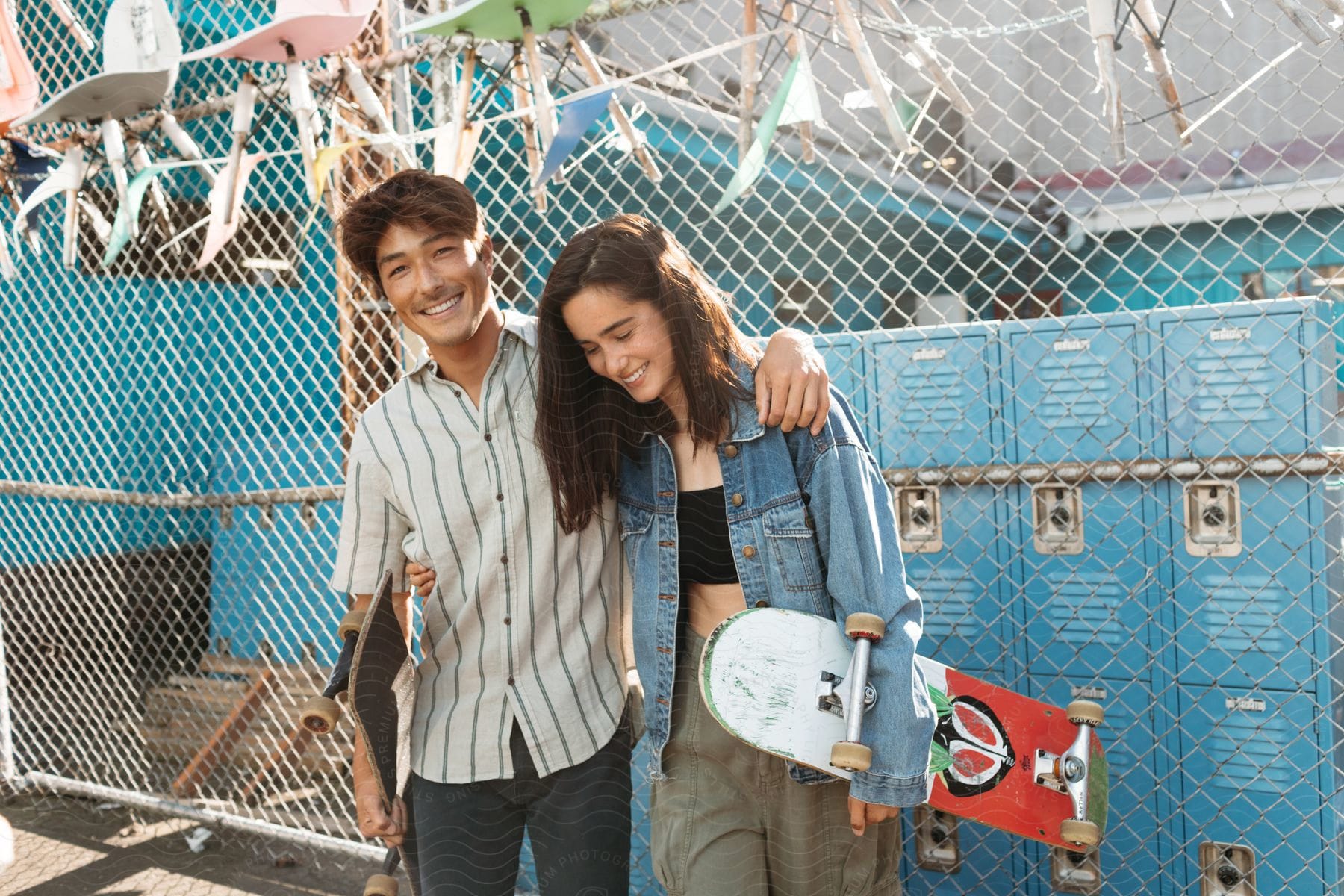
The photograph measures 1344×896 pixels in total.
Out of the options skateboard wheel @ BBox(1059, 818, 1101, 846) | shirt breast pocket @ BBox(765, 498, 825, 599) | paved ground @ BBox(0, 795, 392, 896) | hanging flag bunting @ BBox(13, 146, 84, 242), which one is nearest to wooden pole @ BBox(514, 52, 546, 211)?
shirt breast pocket @ BBox(765, 498, 825, 599)

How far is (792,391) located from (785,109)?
94 centimetres

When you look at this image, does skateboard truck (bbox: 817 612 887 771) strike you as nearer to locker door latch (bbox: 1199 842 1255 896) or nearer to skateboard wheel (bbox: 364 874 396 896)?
skateboard wheel (bbox: 364 874 396 896)

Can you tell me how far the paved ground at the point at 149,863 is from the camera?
3693 mm

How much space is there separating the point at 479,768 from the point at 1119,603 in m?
1.89

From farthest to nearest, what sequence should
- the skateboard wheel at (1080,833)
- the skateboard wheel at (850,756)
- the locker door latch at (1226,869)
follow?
the locker door latch at (1226,869) → the skateboard wheel at (1080,833) → the skateboard wheel at (850,756)

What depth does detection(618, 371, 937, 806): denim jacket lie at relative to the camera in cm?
171

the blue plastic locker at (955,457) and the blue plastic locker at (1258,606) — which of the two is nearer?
the blue plastic locker at (1258,606)

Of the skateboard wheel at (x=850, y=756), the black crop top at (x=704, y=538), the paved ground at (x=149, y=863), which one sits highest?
the black crop top at (x=704, y=538)

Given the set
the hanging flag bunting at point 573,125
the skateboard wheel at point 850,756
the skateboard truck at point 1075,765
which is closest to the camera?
the skateboard wheel at point 850,756

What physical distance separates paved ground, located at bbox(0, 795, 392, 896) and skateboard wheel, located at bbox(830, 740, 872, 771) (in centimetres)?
255

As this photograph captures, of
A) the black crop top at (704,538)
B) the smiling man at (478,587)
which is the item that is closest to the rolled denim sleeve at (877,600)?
the black crop top at (704,538)

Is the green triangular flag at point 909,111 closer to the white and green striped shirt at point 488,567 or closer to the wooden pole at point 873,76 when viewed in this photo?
the wooden pole at point 873,76

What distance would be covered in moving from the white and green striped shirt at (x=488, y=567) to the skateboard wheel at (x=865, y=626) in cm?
57

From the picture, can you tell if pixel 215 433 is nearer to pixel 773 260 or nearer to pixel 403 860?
pixel 773 260
